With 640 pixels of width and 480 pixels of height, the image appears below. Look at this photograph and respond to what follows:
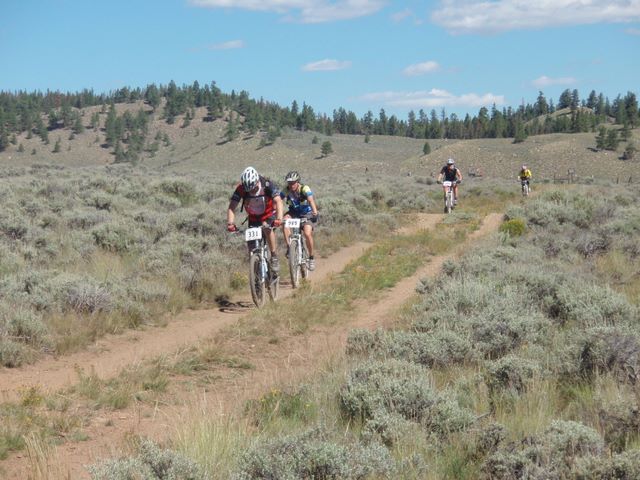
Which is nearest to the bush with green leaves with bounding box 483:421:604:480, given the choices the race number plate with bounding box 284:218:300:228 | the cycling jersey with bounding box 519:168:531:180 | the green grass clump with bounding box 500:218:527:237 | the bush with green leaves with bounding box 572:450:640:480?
the bush with green leaves with bounding box 572:450:640:480

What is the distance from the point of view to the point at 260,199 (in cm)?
1050

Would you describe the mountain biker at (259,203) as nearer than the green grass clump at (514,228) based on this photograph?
Yes

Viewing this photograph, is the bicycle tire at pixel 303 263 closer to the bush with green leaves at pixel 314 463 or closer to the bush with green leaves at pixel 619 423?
the bush with green leaves at pixel 619 423

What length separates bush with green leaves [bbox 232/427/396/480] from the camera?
3.71 m

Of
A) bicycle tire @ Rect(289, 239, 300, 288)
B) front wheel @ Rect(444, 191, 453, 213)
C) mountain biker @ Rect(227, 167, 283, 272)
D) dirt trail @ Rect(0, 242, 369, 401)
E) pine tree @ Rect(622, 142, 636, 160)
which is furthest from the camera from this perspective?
pine tree @ Rect(622, 142, 636, 160)

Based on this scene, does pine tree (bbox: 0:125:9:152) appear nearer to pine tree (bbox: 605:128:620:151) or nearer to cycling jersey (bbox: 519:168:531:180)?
pine tree (bbox: 605:128:620:151)

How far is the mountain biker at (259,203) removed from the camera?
1033cm

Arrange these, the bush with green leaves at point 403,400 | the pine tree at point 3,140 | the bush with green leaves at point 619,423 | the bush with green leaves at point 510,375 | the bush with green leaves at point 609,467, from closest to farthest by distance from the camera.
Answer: the bush with green leaves at point 609,467 → the bush with green leaves at point 619,423 → the bush with green leaves at point 403,400 → the bush with green leaves at point 510,375 → the pine tree at point 3,140

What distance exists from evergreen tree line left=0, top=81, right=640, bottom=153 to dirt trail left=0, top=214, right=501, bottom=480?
103 m

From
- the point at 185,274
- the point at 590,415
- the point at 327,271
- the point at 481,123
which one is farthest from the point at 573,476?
A: the point at 481,123

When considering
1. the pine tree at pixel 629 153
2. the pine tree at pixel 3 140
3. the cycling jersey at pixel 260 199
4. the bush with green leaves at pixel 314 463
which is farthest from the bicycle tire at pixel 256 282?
the pine tree at pixel 3 140

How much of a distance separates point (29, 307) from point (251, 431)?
5.07 meters

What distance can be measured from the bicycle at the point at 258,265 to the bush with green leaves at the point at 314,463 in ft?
20.9

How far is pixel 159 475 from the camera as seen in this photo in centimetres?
372
